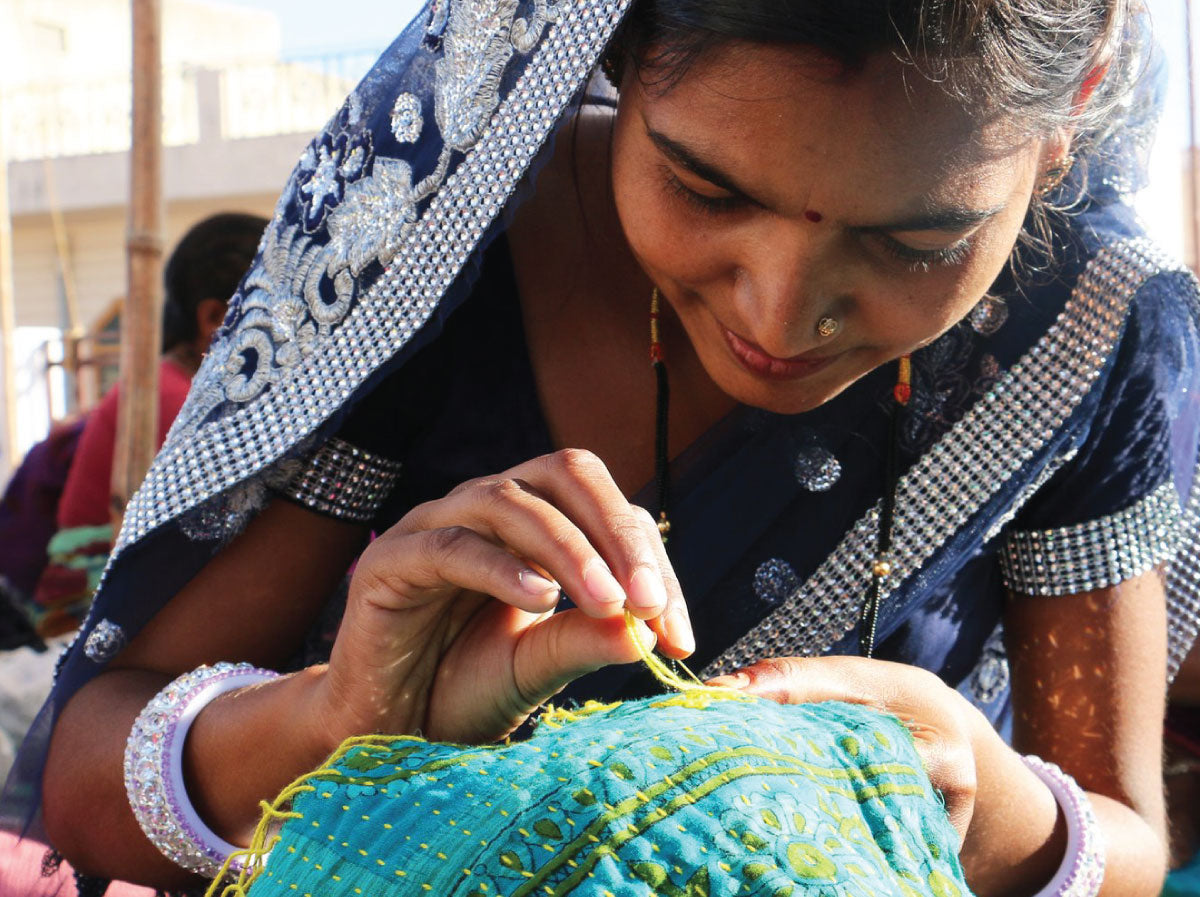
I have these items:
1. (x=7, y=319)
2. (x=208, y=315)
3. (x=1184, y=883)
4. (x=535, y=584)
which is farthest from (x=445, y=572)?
(x=7, y=319)

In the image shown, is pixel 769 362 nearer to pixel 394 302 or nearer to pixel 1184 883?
pixel 394 302

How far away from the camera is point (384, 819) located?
75cm

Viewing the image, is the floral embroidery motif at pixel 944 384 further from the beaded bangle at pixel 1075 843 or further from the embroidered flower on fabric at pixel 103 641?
the embroidered flower on fabric at pixel 103 641

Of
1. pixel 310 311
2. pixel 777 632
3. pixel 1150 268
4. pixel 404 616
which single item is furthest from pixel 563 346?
pixel 1150 268

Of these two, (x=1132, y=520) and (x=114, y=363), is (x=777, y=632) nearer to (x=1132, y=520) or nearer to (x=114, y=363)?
(x=1132, y=520)

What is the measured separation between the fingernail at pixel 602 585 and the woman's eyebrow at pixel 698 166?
34cm

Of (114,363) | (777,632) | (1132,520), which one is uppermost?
(1132,520)

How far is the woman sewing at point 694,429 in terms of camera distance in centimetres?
92

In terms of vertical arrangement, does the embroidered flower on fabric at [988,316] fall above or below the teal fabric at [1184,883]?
above

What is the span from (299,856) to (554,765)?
0.58ft

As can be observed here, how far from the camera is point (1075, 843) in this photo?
1152 mm

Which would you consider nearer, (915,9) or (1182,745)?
(915,9)

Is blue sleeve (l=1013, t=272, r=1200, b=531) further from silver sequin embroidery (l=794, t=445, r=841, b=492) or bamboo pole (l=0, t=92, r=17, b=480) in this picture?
bamboo pole (l=0, t=92, r=17, b=480)

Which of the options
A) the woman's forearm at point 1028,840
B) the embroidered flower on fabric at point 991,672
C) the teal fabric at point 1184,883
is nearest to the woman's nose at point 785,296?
the woman's forearm at point 1028,840
